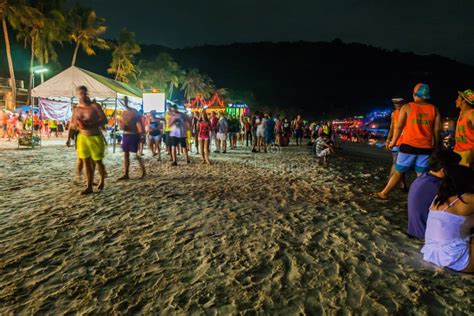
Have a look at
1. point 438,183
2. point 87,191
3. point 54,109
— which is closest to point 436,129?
point 438,183

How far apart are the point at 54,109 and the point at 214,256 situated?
52.9 feet

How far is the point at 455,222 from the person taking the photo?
2729mm

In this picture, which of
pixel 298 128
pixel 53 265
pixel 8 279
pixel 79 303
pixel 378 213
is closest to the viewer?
pixel 79 303

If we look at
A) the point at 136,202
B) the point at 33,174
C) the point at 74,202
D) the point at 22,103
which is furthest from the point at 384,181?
the point at 22,103

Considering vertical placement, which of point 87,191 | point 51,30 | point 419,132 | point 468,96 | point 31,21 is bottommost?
point 87,191

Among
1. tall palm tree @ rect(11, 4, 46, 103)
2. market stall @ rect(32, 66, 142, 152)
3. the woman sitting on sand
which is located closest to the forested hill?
tall palm tree @ rect(11, 4, 46, 103)

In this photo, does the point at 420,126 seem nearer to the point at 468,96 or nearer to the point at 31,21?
the point at 468,96

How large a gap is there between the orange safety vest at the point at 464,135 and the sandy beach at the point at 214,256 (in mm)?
1203

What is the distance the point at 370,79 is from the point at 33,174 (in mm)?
108321

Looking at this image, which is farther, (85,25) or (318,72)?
(318,72)

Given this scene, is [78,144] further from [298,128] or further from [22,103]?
[22,103]

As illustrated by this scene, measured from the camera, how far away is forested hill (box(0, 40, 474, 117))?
82.8 m

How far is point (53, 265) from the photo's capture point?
2906mm

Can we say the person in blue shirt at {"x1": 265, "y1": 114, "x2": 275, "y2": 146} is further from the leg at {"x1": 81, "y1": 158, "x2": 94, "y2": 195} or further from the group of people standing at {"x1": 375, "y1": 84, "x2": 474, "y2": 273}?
the leg at {"x1": 81, "y1": 158, "x2": 94, "y2": 195}
